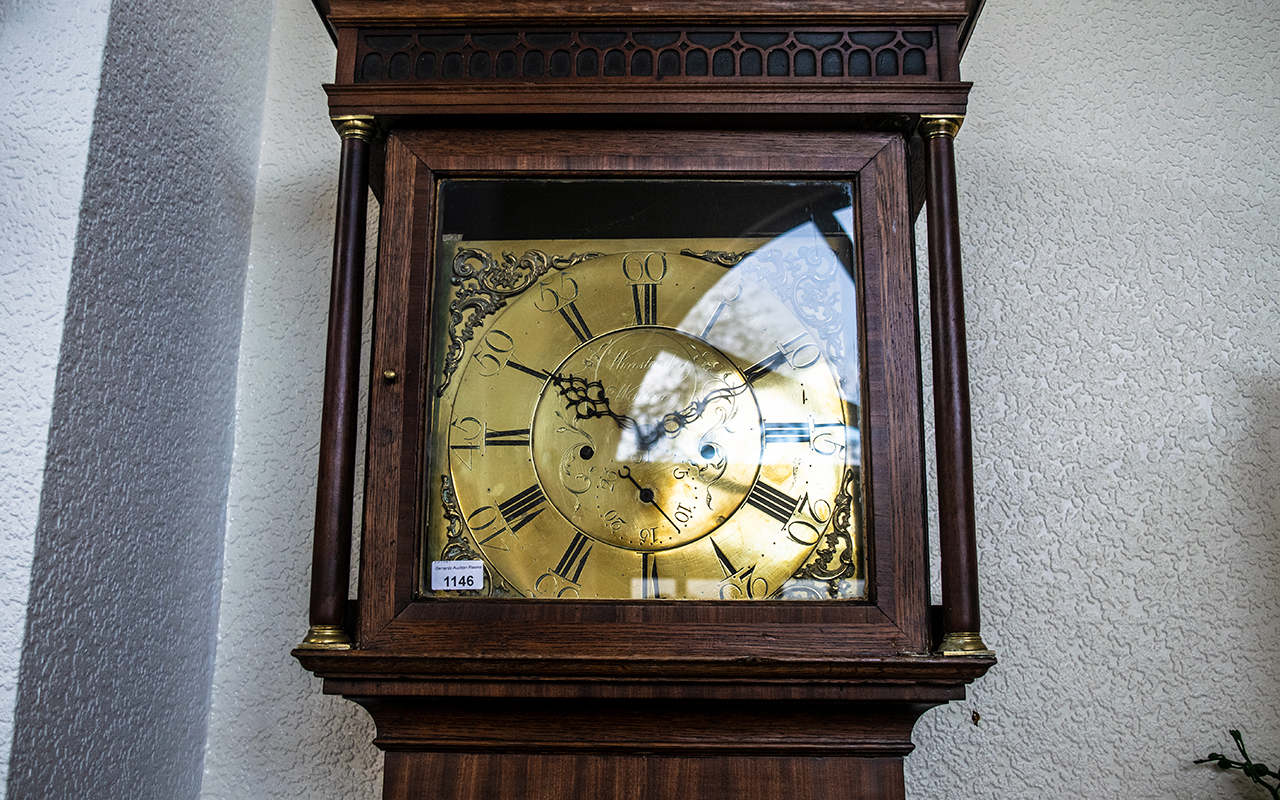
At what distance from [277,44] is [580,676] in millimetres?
1022

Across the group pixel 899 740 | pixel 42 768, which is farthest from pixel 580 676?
pixel 42 768

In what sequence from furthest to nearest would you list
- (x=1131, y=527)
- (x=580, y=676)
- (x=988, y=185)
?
(x=988, y=185) < (x=1131, y=527) < (x=580, y=676)

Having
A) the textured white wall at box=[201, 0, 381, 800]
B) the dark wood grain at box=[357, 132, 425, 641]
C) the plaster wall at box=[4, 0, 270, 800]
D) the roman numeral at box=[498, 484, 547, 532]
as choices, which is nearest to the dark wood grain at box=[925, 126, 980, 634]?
the roman numeral at box=[498, 484, 547, 532]

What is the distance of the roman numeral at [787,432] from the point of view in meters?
0.91

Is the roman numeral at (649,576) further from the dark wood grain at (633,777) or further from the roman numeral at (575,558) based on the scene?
the dark wood grain at (633,777)

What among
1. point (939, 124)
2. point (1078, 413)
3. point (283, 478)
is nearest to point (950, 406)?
point (939, 124)

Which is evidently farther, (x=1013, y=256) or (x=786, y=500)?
(x=1013, y=256)

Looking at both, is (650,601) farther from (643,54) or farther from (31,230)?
(31,230)

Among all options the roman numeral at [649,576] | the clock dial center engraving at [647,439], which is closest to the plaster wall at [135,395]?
the clock dial center engraving at [647,439]

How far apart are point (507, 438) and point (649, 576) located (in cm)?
20

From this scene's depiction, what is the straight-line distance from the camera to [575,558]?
0.89m

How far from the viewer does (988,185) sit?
1.25 metres

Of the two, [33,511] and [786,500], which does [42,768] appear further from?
[786,500]

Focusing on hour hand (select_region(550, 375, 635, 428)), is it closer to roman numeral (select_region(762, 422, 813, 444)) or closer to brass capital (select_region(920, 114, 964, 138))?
roman numeral (select_region(762, 422, 813, 444))
